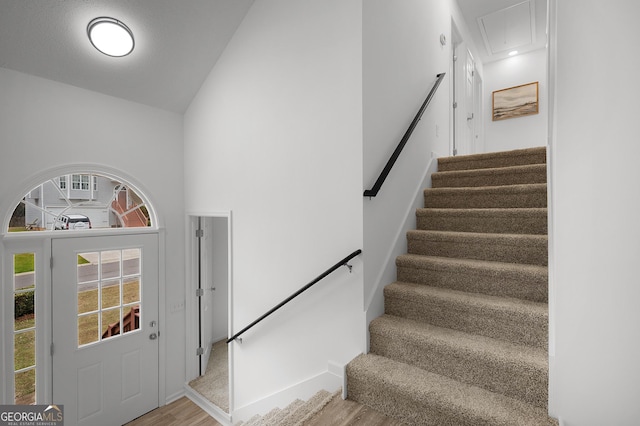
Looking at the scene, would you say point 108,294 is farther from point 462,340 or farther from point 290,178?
point 462,340

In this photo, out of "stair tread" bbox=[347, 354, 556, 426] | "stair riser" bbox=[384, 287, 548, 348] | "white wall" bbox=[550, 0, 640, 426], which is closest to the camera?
"white wall" bbox=[550, 0, 640, 426]

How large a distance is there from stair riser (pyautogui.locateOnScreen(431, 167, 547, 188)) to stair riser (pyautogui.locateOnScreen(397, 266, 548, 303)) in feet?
3.78

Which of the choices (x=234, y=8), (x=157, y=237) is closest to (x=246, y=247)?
(x=157, y=237)

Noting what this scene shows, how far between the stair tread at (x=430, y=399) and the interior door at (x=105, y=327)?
2.69m

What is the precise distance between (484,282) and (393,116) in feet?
4.59

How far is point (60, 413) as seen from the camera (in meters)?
2.70

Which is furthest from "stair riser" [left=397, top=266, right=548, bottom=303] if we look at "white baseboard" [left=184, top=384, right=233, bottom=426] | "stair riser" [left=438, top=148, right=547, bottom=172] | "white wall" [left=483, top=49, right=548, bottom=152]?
"white wall" [left=483, top=49, right=548, bottom=152]

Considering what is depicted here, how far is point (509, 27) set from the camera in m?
4.59

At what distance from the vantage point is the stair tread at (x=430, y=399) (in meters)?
1.32

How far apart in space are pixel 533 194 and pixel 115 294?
161 inches

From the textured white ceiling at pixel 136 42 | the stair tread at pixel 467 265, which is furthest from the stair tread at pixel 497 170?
the textured white ceiling at pixel 136 42

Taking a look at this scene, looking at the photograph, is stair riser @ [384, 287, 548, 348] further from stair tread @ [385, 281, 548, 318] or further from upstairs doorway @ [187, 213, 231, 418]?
upstairs doorway @ [187, 213, 231, 418]

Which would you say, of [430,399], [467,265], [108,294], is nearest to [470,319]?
[467,265]

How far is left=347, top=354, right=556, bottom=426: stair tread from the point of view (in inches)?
52.1
